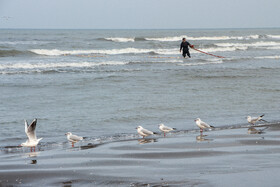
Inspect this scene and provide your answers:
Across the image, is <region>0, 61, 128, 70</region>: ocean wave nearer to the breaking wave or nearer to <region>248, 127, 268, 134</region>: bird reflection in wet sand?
the breaking wave

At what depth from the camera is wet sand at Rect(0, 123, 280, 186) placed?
20.9ft

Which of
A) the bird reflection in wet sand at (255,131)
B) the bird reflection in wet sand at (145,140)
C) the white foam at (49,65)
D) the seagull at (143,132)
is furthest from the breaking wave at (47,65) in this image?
the bird reflection in wet sand at (255,131)

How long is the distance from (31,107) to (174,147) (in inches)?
246

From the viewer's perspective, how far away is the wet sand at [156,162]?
638cm

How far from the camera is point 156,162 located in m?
7.57

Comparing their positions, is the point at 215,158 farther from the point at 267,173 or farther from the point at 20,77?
the point at 20,77

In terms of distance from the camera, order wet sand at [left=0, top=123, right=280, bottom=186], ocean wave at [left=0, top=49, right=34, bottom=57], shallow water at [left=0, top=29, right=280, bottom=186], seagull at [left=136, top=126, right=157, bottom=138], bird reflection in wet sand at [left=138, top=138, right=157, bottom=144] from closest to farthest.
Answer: wet sand at [left=0, top=123, right=280, bottom=186], bird reflection in wet sand at [left=138, top=138, right=157, bottom=144], seagull at [left=136, top=126, right=157, bottom=138], shallow water at [left=0, top=29, right=280, bottom=186], ocean wave at [left=0, top=49, right=34, bottom=57]

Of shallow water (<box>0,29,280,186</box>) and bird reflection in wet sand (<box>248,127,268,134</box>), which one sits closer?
bird reflection in wet sand (<box>248,127,268,134</box>)

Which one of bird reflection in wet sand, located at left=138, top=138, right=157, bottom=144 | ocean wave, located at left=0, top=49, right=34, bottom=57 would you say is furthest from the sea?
ocean wave, located at left=0, top=49, right=34, bottom=57

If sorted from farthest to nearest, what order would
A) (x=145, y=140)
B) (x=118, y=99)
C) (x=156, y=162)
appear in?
(x=118, y=99)
(x=145, y=140)
(x=156, y=162)

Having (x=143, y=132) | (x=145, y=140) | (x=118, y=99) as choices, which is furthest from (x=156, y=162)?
(x=118, y=99)

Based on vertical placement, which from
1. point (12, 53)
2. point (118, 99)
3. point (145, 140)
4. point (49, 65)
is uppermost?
point (12, 53)

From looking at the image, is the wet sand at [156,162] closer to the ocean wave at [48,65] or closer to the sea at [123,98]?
the sea at [123,98]

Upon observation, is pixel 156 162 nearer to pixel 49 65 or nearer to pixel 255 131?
pixel 255 131
